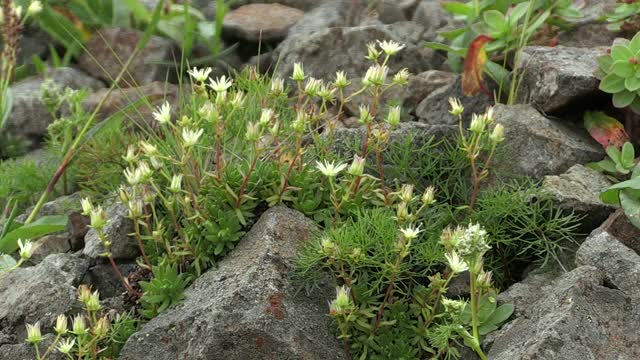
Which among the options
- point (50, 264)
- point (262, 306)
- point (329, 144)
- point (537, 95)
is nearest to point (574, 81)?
point (537, 95)

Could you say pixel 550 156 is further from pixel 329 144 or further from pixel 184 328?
pixel 184 328

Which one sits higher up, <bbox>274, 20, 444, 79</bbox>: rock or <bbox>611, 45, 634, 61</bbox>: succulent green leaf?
<bbox>611, 45, 634, 61</bbox>: succulent green leaf

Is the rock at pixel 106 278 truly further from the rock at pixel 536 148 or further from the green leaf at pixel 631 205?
the green leaf at pixel 631 205

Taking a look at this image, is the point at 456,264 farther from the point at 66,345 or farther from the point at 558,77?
the point at 558,77

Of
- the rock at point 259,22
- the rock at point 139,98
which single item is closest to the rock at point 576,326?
the rock at point 139,98

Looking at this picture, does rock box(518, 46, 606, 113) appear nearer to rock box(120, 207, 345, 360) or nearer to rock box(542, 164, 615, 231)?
rock box(542, 164, 615, 231)

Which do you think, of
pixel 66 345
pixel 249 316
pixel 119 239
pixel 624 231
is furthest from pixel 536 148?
pixel 66 345

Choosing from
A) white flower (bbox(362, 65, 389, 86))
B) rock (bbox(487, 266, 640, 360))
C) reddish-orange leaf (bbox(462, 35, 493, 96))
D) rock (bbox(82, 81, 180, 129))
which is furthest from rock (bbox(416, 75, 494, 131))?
rock (bbox(487, 266, 640, 360))
